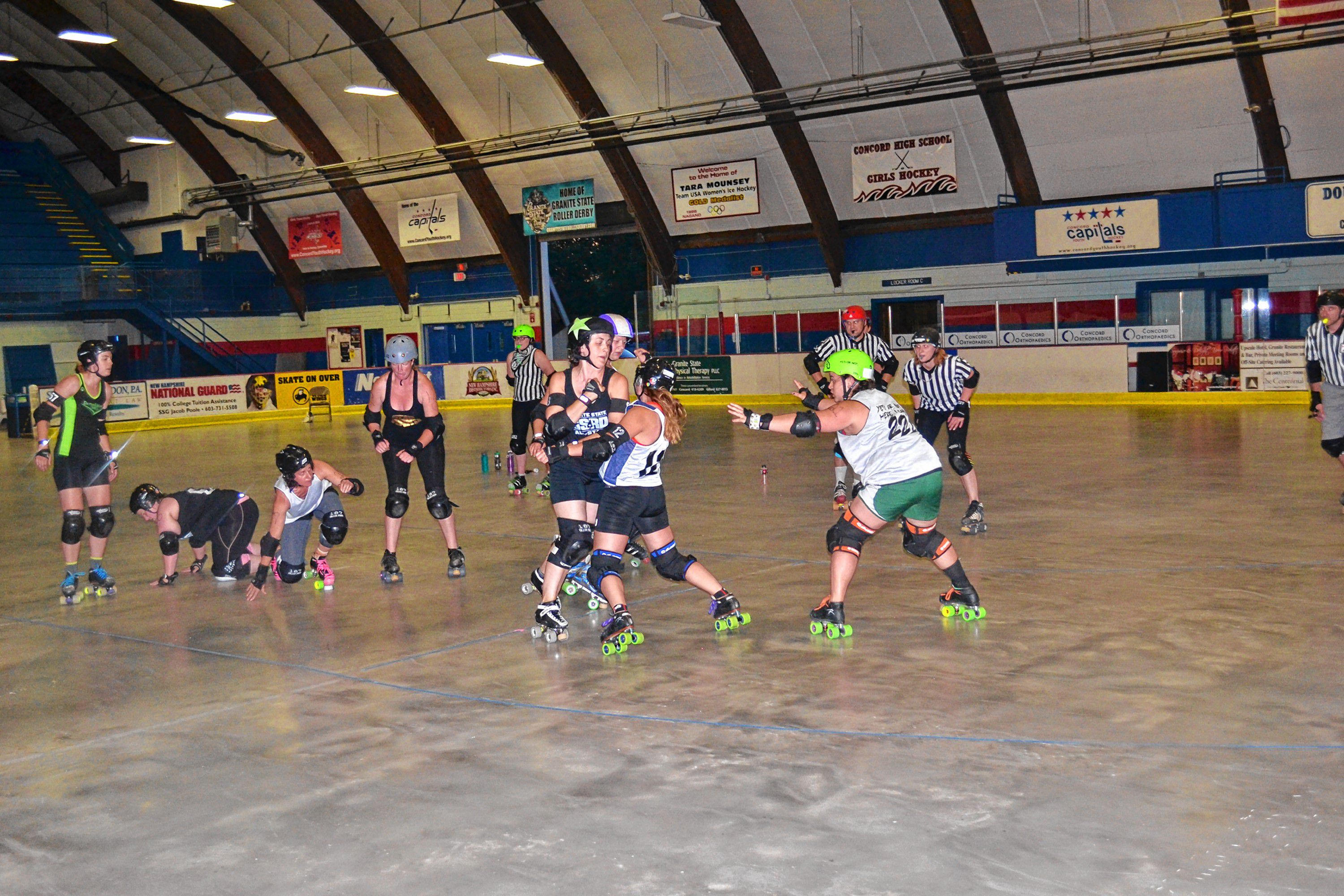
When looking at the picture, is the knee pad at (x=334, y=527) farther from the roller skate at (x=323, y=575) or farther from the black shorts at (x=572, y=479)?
the black shorts at (x=572, y=479)

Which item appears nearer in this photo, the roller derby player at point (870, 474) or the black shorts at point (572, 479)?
the roller derby player at point (870, 474)

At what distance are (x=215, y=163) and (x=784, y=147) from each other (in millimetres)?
18414

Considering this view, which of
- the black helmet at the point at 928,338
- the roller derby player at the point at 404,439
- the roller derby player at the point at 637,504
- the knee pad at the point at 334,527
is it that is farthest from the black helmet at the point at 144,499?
the black helmet at the point at 928,338

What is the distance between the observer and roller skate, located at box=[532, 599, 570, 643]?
636cm

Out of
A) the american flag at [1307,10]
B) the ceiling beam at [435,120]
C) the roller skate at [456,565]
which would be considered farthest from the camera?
the ceiling beam at [435,120]

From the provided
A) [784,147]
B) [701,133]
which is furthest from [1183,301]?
[701,133]

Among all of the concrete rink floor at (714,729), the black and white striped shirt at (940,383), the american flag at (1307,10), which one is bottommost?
the concrete rink floor at (714,729)

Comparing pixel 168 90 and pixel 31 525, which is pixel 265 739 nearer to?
pixel 31 525

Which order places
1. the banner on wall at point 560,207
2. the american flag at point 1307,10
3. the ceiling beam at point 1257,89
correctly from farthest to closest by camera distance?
the banner on wall at point 560,207 → the ceiling beam at point 1257,89 → the american flag at point 1307,10

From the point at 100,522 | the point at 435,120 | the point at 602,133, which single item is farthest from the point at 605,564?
the point at 435,120

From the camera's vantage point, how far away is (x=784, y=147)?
2761 centimetres

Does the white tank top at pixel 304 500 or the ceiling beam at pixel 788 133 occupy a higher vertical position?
the ceiling beam at pixel 788 133

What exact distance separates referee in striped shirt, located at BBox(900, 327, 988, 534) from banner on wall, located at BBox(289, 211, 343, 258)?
29.7 meters

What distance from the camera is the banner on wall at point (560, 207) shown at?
105 feet
